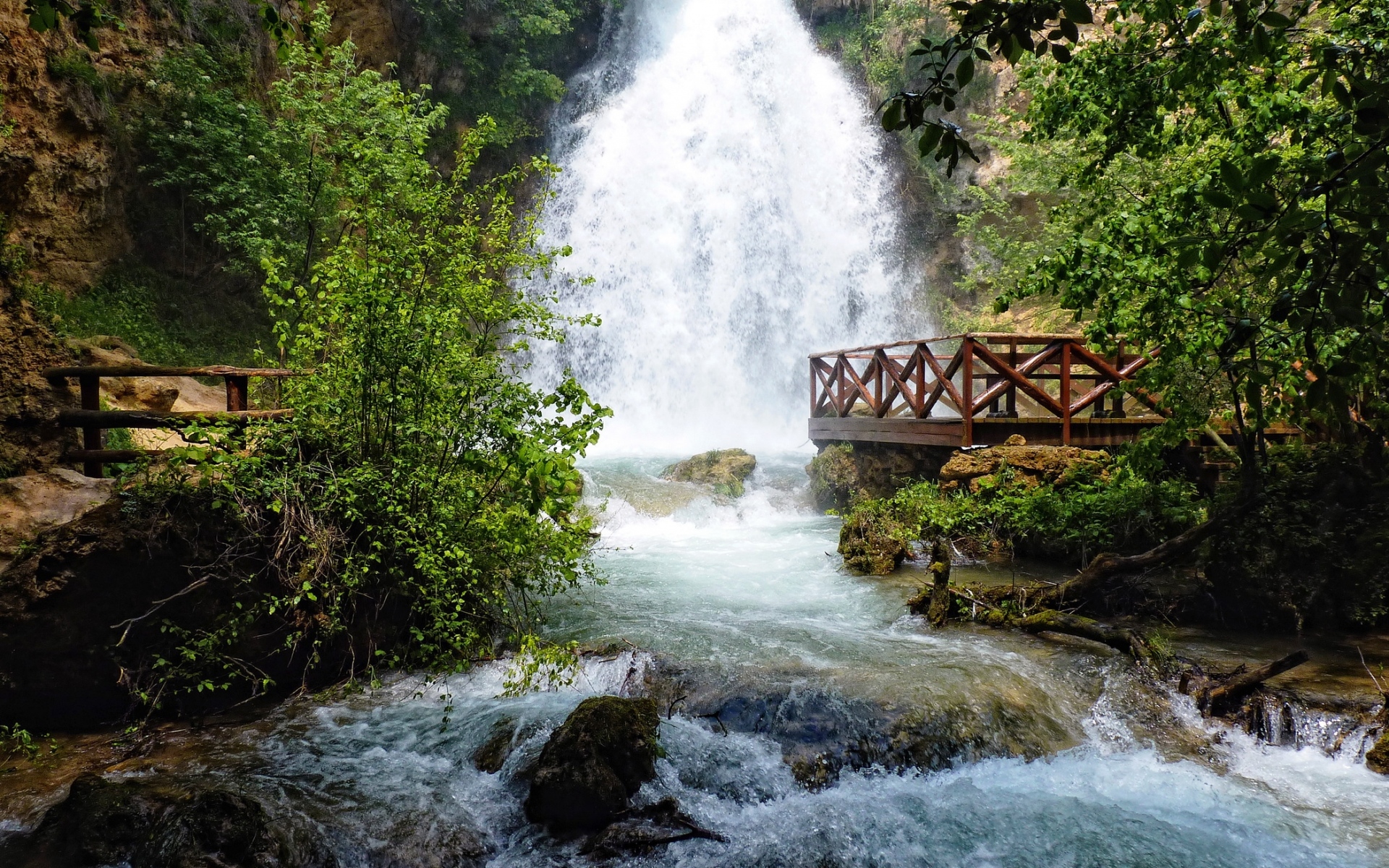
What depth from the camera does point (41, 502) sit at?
494 centimetres

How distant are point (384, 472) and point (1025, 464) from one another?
6.47 meters

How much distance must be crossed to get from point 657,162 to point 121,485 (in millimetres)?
16760

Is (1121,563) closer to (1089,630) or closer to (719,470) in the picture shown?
(1089,630)

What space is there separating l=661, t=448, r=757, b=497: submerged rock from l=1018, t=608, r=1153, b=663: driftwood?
6.50 meters

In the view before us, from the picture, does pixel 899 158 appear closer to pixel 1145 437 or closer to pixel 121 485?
pixel 1145 437

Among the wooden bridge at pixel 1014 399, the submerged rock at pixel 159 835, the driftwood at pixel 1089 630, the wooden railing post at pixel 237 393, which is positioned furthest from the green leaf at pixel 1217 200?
the wooden bridge at pixel 1014 399

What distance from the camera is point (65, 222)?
8.95 m

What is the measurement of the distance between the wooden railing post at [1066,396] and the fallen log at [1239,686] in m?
4.90

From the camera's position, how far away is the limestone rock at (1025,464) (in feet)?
26.6

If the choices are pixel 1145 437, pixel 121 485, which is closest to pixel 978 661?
pixel 1145 437

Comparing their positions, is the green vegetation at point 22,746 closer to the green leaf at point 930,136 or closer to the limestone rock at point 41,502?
the limestone rock at point 41,502

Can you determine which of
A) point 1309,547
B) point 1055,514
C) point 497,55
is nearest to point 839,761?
point 1309,547

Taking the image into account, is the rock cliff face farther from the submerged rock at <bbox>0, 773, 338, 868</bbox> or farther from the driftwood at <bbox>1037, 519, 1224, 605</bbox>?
the driftwood at <bbox>1037, 519, 1224, 605</bbox>

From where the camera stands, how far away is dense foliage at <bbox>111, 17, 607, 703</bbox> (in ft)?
15.2
